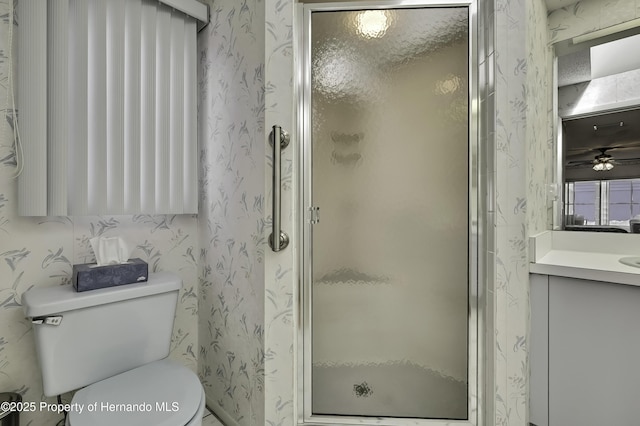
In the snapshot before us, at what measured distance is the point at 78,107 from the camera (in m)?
1.18

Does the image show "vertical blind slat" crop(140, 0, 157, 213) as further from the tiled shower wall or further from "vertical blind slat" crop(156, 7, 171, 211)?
the tiled shower wall

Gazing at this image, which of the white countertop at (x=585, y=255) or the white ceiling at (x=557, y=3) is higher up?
the white ceiling at (x=557, y=3)

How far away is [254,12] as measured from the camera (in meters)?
1.20

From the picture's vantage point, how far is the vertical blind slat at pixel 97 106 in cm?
121

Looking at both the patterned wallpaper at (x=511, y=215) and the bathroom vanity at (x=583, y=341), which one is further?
the patterned wallpaper at (x=511, y=215)

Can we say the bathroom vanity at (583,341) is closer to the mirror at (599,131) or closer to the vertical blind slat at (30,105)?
the mirror at (599,131)

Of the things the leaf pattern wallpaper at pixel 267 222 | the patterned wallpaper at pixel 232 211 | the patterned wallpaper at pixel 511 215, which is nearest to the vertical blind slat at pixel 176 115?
the patterned wallpaper at pixel 232 211

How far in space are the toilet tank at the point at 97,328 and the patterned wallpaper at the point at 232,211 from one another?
25 cm

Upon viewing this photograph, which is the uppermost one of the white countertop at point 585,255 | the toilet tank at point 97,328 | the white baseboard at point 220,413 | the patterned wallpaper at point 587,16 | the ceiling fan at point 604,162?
the patterned wallpaper at point 587,16

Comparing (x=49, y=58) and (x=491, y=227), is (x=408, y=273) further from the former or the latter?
(x=49, y=58)

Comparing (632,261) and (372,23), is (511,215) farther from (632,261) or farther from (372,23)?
(372,23)

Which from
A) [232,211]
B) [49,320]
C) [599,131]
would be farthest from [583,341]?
[49,320]

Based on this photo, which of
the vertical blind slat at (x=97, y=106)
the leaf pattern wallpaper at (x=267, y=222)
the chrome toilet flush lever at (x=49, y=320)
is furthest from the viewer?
the vertical blind slat at (x=97, y=106)

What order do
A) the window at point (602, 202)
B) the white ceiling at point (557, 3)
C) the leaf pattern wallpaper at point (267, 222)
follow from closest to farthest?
the leaf pattern wallpaper at point (267, 222), the window at point (602, 202), the white ceiling at point (557, 3)
